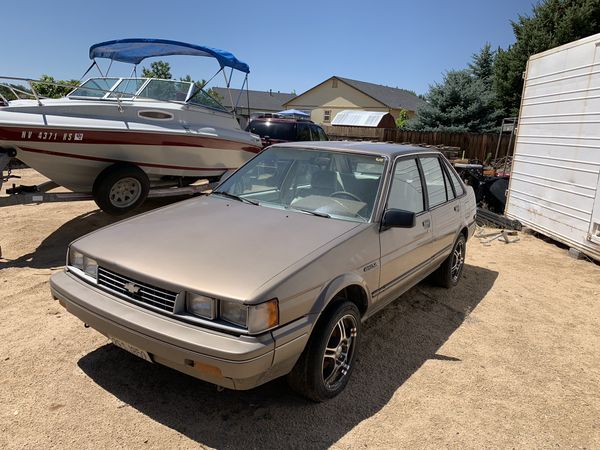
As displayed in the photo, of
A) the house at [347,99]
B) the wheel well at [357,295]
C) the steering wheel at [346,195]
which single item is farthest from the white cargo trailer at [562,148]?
the house at [347,99]

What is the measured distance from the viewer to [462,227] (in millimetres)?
5203

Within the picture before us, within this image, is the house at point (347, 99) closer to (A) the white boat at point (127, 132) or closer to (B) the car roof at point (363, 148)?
(A) the white boat at point (127, 132)

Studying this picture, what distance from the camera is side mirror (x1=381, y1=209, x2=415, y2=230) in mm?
3275

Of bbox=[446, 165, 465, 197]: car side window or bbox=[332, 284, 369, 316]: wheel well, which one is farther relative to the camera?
bbox=[446, 165, 465, 197]: car side window

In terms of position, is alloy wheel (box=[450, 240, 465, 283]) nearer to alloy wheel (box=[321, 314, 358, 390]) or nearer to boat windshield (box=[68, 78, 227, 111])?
alloy wheel (box=[321, 314, 358, 390])

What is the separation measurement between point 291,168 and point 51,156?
3.97 m

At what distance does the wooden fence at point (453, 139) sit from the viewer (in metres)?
22.1

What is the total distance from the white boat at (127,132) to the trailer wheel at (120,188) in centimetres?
1

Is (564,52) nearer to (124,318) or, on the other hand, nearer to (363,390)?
(363,390)

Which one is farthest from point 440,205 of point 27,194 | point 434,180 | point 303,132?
point 303,132

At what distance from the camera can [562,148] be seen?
24.4 feet

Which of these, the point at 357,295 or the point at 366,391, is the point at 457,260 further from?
the point at 366,391

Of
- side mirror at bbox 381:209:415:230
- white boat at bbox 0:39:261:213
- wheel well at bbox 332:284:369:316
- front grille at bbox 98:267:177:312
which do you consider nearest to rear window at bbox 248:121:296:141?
white boat at bbox 0:39:261:213

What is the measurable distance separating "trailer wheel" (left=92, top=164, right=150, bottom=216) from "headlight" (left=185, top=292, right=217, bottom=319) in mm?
4572
